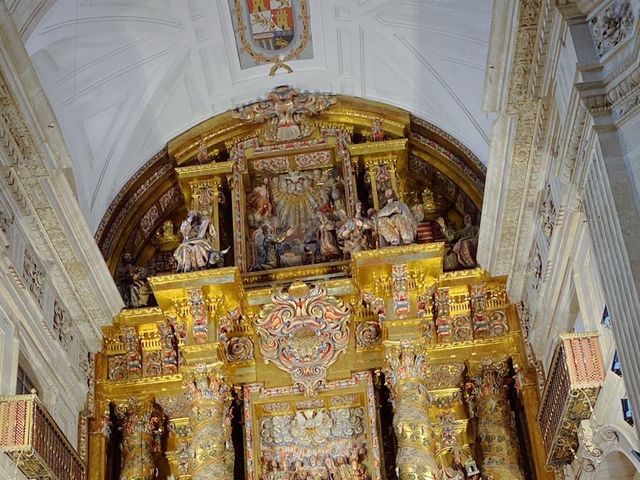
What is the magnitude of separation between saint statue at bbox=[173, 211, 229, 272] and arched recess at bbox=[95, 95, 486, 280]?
1.45 meters

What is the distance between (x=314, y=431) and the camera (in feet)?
45.8

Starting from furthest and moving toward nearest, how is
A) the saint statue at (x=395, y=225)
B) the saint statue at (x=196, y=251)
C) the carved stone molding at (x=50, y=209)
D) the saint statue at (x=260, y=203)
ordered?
the saint statue at (x=260, y=203) → the saint statue at (x=196, y=251) → the saint statue at (x=395, y=225) → the carved stone molding at (x=50, y=209)

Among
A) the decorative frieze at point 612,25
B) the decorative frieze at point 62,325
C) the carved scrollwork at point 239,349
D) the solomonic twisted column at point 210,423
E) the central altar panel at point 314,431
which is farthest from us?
the carved scrollwork at point 239,349

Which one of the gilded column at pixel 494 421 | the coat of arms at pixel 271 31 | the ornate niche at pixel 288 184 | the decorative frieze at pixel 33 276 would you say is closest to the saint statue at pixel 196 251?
the ornate niche at pixel 288 184

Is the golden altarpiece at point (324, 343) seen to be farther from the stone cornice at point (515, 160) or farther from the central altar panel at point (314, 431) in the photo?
the stone cornice at point (515, 160)

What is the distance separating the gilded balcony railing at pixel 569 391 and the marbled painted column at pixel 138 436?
5483 mm

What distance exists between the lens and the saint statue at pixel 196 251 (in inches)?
563

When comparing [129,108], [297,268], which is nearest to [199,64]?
[129,108]

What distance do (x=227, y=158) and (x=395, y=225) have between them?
3.54 metres

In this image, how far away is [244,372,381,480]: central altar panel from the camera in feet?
44.8

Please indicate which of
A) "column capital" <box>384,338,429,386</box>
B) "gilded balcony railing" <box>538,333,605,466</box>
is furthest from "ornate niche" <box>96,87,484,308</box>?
"gilded balcony railing" <box>538,333,605,466</box>

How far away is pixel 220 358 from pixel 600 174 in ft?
22.4

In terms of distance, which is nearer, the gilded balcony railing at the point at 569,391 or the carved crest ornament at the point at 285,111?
the gilded balcony railing at the point at 569,391

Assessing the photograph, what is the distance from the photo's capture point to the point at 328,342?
14398 mm
